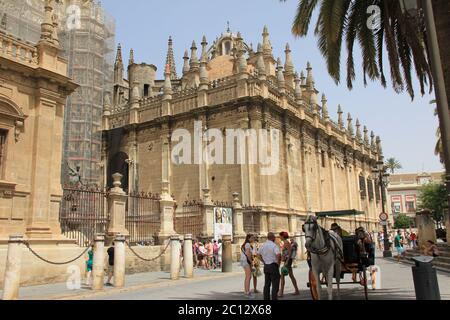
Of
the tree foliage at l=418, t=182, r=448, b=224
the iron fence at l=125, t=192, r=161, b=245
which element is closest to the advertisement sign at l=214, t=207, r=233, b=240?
the iron fence at l=125, t=192, r=161, b=245

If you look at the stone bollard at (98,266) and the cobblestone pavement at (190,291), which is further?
the stone bollard at (98,266)

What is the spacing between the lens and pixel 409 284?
436 inches

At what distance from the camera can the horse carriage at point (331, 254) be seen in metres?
7.98

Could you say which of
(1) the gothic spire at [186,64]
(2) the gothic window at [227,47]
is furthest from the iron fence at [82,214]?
(2) the gothic window at [227,47]

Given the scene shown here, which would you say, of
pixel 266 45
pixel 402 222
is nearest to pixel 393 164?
pixel 402 222

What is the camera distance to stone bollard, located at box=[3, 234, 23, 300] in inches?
368

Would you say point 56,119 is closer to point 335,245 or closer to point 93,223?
point 93,223

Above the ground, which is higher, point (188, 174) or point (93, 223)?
point (188, 174)

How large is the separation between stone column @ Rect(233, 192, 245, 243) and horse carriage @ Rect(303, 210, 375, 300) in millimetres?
12064

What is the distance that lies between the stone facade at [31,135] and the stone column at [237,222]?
9617 mm

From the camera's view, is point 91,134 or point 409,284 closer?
point 409,284

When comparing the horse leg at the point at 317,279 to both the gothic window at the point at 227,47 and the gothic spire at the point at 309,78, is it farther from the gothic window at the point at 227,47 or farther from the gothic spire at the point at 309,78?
the gothic window at the point at 227,47
